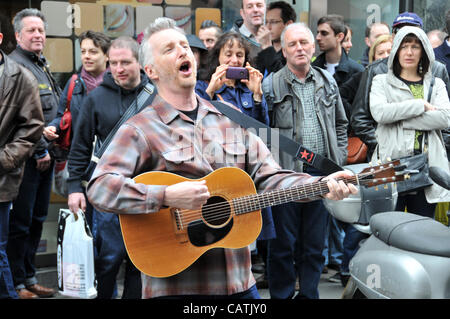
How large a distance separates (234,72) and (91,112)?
1033 millimetres

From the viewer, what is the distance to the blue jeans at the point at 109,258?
4.56m

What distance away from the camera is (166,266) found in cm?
292

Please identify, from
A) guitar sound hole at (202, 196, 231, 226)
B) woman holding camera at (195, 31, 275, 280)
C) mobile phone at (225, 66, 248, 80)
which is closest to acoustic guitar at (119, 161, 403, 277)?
guitar sound hole at (202, 196, 231, 226)

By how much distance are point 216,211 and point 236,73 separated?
2.02 meters

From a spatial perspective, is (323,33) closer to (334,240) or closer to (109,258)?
(334,240)

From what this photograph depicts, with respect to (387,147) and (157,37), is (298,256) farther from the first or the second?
(157,37)

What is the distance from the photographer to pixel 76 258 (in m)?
4.82

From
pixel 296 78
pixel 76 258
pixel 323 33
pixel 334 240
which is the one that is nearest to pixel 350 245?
pixel 334 240

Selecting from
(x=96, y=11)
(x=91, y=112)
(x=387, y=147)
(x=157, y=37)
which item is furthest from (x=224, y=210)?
(x=96, y=11)

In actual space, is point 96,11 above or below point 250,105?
above

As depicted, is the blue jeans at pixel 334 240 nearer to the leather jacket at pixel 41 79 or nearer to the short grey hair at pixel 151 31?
the leather jacket at pixel 41 79

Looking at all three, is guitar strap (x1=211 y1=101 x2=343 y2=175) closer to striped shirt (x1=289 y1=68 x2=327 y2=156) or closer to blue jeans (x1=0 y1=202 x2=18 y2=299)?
striped shirt (x1=289 y1=68 x2=327 y2=156)

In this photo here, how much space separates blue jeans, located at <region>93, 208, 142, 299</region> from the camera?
180 inches

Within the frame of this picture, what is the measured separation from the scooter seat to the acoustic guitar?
2.13ft
